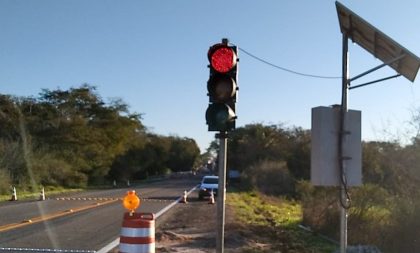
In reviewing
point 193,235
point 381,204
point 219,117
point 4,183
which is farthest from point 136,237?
point 4,183

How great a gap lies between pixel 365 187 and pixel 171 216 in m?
8.90

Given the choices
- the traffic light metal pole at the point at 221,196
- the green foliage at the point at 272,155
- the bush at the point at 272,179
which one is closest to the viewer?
the traffic light metal pole at the point at 221,196

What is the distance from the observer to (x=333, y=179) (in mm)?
10203

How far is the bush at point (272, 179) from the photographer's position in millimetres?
55812

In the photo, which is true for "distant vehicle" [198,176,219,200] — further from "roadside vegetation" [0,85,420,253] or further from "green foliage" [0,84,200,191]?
"green foliage" [0,84,200,191]

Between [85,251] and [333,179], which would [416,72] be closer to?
[333,179]

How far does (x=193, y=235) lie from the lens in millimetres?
18219

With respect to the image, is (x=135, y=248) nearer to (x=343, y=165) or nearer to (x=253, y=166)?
(x=343, y=165)

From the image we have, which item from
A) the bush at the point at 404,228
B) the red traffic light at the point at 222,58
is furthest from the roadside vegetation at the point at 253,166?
the red traffic light at the point at 222,58

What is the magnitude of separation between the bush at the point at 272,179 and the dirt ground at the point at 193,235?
99.9 ft

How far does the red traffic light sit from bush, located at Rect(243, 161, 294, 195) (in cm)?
4463

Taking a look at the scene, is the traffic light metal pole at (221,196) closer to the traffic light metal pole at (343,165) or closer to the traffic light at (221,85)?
the traffic light at (221,85)

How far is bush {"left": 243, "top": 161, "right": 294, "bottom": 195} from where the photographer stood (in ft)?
183

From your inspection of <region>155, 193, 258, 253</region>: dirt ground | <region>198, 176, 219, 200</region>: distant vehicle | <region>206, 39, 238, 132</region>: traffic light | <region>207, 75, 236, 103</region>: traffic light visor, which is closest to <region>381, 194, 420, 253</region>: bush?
<region>155, 193, 258, 253</region>: dirt ground
